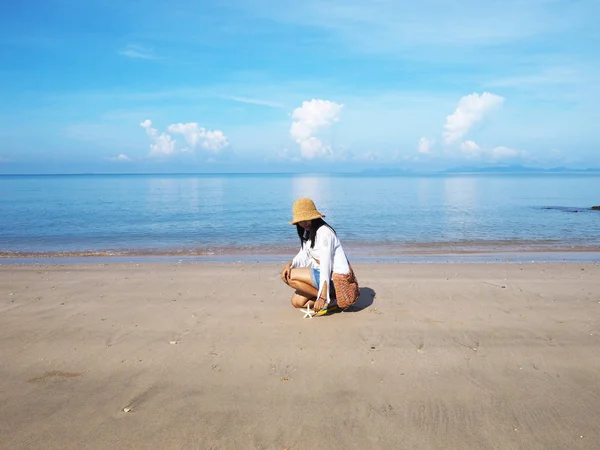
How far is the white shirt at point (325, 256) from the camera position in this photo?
6.66 metres

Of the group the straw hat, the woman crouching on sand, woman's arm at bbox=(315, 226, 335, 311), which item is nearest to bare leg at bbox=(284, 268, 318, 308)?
the woman crouching on sand

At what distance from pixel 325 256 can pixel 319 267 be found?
358 millimetres

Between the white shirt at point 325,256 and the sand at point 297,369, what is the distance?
0.71 m

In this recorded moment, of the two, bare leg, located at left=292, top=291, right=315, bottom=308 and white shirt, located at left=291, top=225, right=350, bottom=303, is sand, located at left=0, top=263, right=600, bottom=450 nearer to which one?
bare leg, located at left=292, top=291, right=315, bottom=308

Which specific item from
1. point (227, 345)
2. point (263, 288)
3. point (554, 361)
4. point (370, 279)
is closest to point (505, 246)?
point (370, 279)

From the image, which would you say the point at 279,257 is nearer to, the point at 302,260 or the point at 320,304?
the point at 302,260

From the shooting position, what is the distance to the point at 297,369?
5.21m

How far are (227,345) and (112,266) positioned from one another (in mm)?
7913

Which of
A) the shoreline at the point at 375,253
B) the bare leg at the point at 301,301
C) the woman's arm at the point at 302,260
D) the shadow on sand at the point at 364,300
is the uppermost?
the woman's arm at the point at 302,260

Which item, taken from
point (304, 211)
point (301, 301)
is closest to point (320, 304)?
point (301, 301)

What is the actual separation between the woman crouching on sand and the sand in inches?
13.1

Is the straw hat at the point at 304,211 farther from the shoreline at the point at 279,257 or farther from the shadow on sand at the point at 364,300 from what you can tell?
the shoreline at the point at 279,257

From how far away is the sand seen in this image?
3.95 metres

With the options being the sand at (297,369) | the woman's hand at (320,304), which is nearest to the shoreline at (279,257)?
the sand at (297,369)
